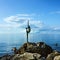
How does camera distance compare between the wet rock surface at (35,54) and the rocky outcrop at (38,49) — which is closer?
the wet rock surface at (35,54)

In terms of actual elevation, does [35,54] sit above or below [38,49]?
below

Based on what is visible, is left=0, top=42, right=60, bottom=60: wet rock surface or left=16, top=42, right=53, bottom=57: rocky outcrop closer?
left=0, top=42, right=60, bottom=60: wet rock surface

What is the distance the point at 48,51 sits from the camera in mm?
37562

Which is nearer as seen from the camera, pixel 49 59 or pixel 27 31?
pixel 49 59

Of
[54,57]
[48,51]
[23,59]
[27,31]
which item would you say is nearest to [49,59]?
[54,57]

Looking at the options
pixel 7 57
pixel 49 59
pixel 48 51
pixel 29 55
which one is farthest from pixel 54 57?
pixel 48 51

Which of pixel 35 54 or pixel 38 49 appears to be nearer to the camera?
pixel 35 54

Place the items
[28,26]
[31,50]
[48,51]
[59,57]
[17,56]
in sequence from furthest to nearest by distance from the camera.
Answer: [28,26], [48,51], [31,50], [17,56], [59,57]

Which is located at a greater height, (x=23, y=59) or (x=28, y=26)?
(x=28, y=26)

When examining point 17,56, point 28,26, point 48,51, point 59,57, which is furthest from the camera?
point 28,26

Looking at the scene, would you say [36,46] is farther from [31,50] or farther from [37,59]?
[37,59]

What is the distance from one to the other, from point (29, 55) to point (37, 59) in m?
1.07

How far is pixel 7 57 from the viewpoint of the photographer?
29.7 m

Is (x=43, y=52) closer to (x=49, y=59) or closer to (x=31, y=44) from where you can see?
(x=31, y=44)
